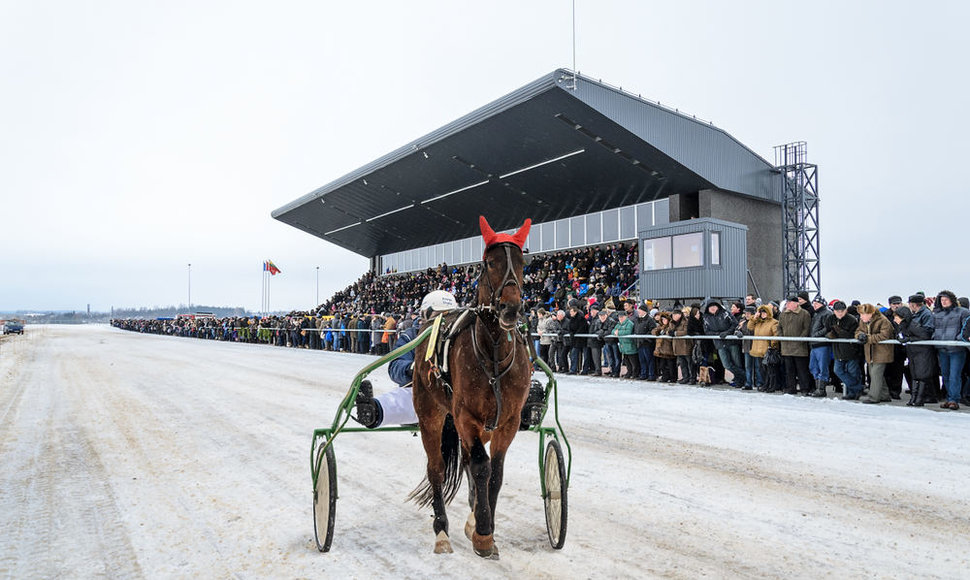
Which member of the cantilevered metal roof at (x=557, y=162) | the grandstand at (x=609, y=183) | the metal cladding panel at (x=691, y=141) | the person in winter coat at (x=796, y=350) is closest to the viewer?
the person in winter coat at (x=796, y=350)

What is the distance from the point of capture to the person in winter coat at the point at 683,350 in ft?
39.6

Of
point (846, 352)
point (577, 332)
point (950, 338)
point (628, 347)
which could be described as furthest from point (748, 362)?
point (577, 332)

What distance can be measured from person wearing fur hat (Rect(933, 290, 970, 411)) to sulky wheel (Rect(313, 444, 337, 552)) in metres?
8.74

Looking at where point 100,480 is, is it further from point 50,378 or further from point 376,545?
point 50,378

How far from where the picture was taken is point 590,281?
25047 millimetres

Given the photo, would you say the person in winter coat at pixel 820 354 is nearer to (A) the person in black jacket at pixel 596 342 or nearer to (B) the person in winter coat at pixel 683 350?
(B) the person in winter coat at pixel 683 350

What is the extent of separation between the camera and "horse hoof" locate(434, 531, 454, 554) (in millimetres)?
3512

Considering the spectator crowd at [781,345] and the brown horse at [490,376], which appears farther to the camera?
the spectator crowd at [781,345]

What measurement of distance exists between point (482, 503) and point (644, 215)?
25627 millimetres

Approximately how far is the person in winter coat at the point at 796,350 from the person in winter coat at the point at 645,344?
2.81 m

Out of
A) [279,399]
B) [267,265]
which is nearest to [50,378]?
[279,399]

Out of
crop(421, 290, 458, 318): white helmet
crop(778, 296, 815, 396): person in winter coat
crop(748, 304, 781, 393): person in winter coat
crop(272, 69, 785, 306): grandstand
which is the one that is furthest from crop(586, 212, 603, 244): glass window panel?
crop(421, 290, 458, 318): white helmet

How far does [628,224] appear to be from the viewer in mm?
28344

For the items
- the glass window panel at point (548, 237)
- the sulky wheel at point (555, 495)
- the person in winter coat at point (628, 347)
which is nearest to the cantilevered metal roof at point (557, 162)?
the glass window panel at point (548, 237)
